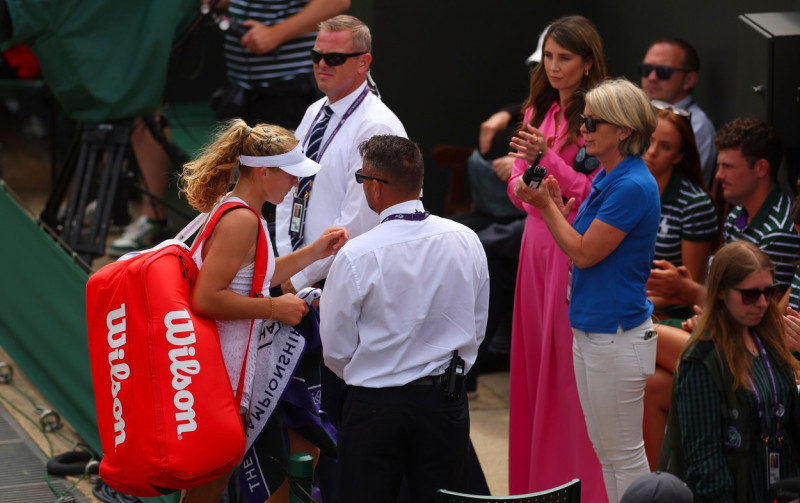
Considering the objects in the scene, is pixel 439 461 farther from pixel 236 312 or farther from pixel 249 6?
pixel 249 6

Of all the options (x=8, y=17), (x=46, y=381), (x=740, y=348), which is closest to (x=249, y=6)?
(x=8, y=17)

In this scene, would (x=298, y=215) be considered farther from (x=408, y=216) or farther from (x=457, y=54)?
(x=457, y=54)

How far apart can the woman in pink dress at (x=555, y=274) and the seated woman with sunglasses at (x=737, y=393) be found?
110 centimetres

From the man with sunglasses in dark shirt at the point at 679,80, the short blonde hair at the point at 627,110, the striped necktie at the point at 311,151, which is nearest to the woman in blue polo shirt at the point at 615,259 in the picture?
the short blonde hair at the point at 627,110

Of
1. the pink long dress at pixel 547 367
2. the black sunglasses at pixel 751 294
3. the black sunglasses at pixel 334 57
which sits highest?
the black sunglasses at pixel 334 57

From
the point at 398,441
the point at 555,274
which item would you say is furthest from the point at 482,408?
the point at 398,441

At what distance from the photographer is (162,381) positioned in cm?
397

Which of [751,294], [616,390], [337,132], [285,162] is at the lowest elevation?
[616,390]

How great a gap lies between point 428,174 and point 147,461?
441cm

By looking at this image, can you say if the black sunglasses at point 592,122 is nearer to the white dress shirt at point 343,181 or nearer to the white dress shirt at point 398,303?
the white dress shirt at point 398,303

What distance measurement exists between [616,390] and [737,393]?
779mm

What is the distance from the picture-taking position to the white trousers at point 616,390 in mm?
4461

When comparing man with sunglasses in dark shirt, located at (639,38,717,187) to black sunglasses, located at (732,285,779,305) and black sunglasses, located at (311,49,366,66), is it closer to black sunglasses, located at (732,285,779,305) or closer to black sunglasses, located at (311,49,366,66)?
black sunglasses, located at (311,49,366,66)

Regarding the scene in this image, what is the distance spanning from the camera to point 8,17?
6.49 metres
